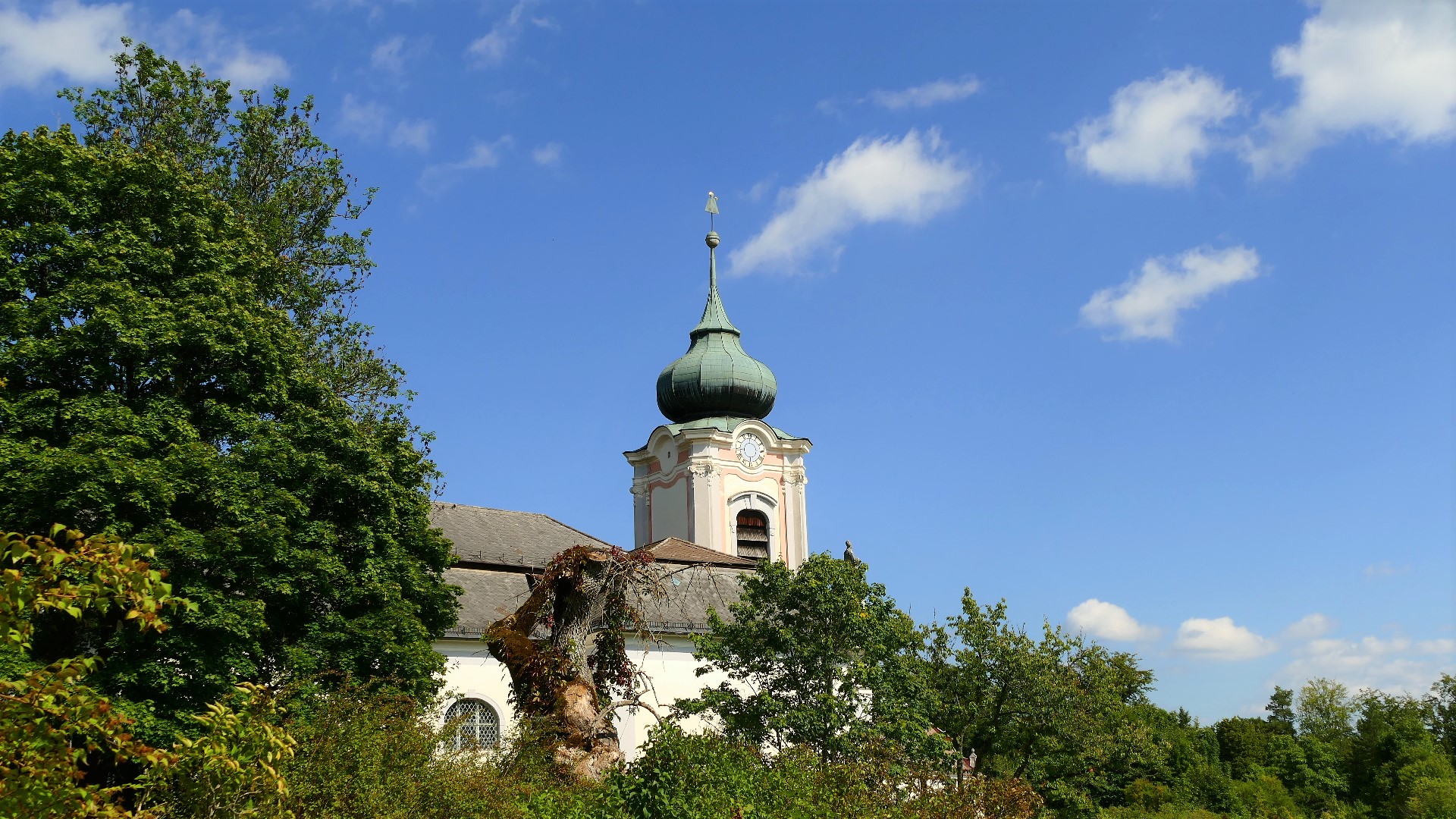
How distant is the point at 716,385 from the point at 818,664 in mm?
23673

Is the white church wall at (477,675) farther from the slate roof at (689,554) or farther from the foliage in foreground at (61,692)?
the foliage in foreground at (61,692)

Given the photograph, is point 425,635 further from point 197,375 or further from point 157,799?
point 157,799

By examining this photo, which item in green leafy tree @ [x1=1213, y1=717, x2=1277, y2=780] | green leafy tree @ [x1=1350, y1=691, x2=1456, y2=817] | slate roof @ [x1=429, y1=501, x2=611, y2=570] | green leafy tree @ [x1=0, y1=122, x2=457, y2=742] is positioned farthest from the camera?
green leafy tree @ [x1=1213, y1=717, x2=1277, y2=780]

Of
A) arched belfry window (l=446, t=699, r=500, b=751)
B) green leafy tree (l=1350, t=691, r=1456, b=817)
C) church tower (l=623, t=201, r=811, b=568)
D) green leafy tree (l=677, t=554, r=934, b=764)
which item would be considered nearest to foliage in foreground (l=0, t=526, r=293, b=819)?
green leafy tree (l=677, t=554, r=934, b=764)

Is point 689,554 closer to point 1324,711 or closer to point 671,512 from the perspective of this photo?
point 671,512

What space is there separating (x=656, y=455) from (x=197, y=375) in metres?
25.8

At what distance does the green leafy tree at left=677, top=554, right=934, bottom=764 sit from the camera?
66.0 feet

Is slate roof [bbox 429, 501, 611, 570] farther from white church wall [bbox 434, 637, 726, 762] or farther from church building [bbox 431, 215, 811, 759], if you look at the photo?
white church wall [bbox 434, 637, 726, 762]

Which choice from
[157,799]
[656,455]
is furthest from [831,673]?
[656,455]

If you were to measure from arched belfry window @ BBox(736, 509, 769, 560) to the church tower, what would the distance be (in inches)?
1.0

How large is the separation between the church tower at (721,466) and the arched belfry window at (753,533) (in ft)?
0.08

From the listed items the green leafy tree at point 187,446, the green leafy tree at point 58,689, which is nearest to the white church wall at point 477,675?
the green leafy tree at point 187,446

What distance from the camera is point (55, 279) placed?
679 inches

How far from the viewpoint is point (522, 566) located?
31.5 metres
